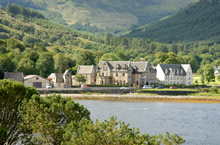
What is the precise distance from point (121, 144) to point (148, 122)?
4063 cm

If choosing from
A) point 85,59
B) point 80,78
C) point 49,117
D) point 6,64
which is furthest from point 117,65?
point 49,117

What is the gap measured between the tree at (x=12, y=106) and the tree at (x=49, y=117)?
103cm

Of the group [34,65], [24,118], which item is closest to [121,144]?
[24,118]

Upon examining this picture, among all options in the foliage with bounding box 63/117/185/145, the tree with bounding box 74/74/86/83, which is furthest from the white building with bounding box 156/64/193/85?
the foliage with bounding box 63/117/185/145

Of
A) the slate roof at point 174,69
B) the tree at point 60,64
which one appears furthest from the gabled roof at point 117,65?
the tree at point 60,64

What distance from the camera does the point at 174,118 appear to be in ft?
270

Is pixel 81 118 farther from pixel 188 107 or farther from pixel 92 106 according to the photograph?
pixel 188 107

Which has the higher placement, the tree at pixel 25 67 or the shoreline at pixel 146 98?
the tree at pixel 25 67

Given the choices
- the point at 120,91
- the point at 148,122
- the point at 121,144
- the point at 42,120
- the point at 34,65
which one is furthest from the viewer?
the point at 34,65

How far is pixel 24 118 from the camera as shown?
42.9m

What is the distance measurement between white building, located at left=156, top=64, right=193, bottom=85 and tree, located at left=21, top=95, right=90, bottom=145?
110263 mm

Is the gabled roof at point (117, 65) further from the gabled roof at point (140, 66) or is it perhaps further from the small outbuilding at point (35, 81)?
→ the small outbuilding at point (35, 81)

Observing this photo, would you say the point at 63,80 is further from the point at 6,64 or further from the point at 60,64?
the point at 60,64

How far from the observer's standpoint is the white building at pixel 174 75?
15250 centimetres
